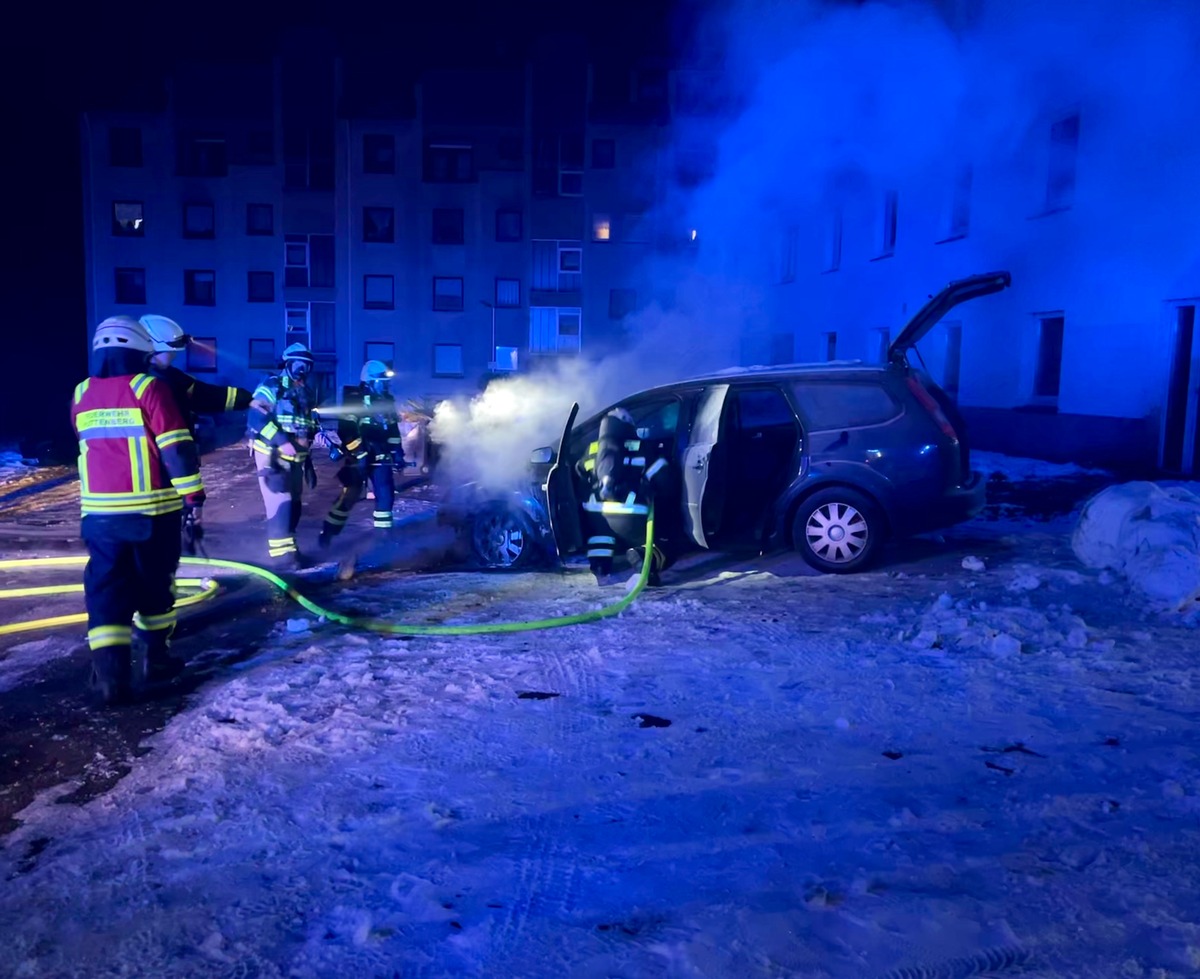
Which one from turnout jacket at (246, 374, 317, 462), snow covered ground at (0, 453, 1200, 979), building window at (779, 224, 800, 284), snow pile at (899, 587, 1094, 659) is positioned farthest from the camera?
building window at (779, 224, 800, 284)

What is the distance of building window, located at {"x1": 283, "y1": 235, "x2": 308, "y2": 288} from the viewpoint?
37594 mm

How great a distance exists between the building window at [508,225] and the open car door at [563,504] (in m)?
31.4

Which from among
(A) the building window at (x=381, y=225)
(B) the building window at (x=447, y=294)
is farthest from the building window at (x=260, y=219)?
(B) the building window at (x=447, y=294)

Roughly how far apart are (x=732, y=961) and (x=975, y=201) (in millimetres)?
17443

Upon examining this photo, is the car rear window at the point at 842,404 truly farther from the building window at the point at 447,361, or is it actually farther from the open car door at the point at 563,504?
the building window at the point at 447,361

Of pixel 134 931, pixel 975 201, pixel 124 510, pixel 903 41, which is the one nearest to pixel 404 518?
pixel 124 510

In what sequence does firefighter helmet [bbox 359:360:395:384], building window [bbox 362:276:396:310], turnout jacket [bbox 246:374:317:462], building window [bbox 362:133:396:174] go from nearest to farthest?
turnout jacket [bbox 246:374:317:462], firefighter helmet [bbox 359:360:395:384], building window [bbox 362:133:396:174], building window [bbox 362:276:396:310]

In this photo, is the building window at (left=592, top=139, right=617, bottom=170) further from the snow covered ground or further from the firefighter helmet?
the snow covered ground

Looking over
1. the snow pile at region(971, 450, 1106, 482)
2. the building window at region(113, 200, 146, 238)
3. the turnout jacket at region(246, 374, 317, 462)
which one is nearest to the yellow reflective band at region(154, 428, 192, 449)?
the turnout jacket at region(246, 374, 317, 462)

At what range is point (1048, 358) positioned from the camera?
16547 mm

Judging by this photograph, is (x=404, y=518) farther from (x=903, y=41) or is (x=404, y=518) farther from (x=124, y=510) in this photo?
(x=903, y=41)

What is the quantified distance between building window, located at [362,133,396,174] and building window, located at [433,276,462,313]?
464 cm

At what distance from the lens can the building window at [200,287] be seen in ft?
125

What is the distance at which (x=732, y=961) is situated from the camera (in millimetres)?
2537
